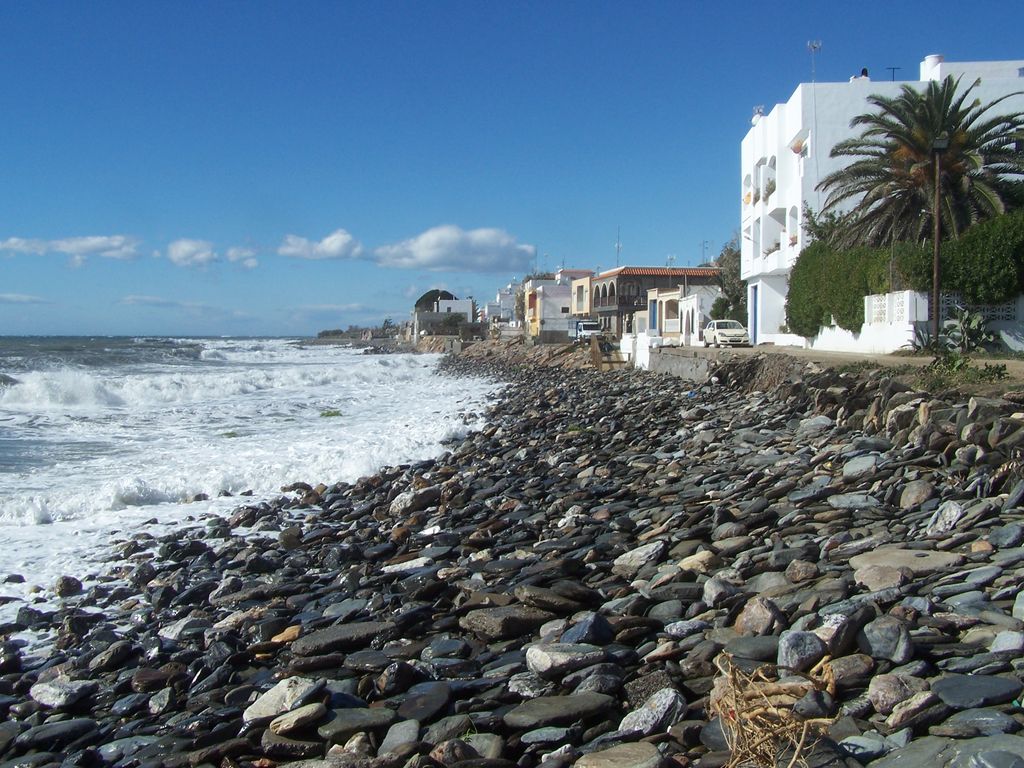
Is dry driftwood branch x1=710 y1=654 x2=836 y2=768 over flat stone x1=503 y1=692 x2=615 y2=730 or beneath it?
over

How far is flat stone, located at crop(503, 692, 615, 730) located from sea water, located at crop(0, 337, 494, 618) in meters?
5.27

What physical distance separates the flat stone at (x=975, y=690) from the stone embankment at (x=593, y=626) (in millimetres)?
11

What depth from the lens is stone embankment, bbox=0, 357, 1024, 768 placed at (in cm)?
387

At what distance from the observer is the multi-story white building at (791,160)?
29.7m

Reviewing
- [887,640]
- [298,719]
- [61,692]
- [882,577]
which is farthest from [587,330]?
[887,640]

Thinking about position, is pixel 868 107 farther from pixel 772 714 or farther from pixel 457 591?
pixel 772 714

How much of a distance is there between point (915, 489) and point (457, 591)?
387 cm

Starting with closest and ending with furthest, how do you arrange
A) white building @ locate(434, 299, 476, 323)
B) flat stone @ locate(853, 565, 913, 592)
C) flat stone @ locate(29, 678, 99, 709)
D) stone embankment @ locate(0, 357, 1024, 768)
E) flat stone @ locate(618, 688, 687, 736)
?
1. stone embankment @ locate(0, 357, 1024, 768)
2. flat stone @ locate(618, 688, 687, 736)
3. flat stone @ locate(853, 565, 913, 592)
4. flat stone @ locate(29, 678, 99, 709)
5. white building @ locate(434, 299, 476, 323)

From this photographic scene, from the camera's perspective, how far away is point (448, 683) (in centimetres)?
494

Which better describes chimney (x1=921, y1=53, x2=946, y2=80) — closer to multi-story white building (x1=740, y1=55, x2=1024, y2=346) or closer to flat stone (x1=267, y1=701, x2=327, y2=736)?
multi-story white building (x1=740, y1=55, x2=1024, y2=346)

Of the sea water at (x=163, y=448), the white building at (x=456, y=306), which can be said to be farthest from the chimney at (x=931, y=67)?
the white building at (x=456, y=306)

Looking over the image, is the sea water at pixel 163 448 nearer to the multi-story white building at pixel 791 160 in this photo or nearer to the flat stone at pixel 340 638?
the flat stone at pixel 340 638

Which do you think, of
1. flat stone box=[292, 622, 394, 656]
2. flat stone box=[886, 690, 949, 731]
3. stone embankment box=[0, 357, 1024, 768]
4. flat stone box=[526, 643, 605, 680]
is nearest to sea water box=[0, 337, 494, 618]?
stone embankment box=[0, 357, 1024, 768]

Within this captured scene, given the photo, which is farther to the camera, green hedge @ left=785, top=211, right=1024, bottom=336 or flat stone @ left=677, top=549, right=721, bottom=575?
green hedge @ left=785, top=211, right=1024, bottom=336
